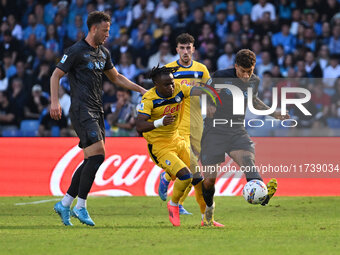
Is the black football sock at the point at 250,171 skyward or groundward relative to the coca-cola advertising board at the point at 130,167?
skyward

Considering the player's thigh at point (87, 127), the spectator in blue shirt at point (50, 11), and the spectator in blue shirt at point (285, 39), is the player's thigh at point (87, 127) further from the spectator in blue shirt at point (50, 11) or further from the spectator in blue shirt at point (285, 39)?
the spectator in blue shirt at point (50, 11)

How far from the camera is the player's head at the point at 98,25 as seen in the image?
29.5ft

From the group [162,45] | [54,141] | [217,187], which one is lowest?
[217,187]

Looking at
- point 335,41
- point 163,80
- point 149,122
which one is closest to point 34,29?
point 335,41

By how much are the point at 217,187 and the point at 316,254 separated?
23.7 ft

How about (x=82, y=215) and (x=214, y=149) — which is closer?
(x=82, y=215)

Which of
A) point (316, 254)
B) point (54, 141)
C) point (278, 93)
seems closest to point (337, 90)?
point (278, 93)

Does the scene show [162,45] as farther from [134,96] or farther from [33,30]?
[33,30]

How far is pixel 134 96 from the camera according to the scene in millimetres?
17141

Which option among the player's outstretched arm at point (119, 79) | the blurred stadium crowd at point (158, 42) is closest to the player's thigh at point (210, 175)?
the player's outstretched arm at point (119, 79)

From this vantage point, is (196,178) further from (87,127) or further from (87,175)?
(87,127)

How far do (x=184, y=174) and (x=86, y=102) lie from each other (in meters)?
1.47

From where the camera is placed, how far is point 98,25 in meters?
8.98

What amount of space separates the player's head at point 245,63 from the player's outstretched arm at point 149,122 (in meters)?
1.10
